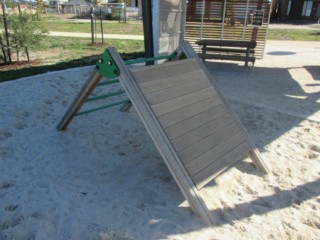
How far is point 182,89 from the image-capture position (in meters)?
2.82

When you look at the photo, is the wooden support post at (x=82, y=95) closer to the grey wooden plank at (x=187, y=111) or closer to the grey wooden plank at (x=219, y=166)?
the grey wooden plank at (x=187, y=111)

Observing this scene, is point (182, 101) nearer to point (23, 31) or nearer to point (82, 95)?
point (82, 95)

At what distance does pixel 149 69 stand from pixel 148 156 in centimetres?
97

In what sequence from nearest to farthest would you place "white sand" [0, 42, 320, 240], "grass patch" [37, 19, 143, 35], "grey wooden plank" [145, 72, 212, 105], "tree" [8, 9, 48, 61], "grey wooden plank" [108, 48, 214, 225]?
"white sand" [0, 42, 320, 240] < "grey wooden plank" [108, 48, 214, 225] < "grey wooden plank" [145, 72, 212, 105] < "tree" [8, 9, 48, 61] < "grass patch" [37, 19, 143, 35]

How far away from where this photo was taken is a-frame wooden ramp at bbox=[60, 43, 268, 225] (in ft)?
7.75

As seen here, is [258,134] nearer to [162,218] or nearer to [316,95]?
[162,218]

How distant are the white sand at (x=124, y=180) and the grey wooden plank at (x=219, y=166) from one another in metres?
0.18

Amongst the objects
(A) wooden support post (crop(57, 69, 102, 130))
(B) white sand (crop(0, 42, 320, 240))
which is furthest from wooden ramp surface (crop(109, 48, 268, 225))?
(A) wooden support post (crop(57, 69, 102, 130))

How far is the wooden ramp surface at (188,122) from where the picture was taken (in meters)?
2.36

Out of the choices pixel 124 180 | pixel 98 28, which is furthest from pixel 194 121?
pixel 98 28

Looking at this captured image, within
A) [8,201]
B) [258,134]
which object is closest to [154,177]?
[8,201]

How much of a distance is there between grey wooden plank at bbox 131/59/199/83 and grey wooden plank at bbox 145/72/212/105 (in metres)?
0.09

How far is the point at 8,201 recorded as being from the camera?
2.38m

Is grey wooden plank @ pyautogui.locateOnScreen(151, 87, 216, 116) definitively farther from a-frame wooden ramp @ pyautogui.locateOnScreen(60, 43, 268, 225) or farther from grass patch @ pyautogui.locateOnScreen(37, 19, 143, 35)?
grass patch @ pyautogui.locateOnScreen(37, 19, 143, 35)
